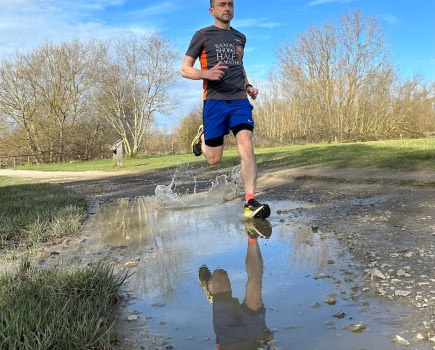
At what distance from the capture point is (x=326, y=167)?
8891mm

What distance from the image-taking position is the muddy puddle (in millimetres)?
1672

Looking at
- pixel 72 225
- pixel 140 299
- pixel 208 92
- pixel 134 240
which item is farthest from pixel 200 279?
pixel 208 92

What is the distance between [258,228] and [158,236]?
85cm

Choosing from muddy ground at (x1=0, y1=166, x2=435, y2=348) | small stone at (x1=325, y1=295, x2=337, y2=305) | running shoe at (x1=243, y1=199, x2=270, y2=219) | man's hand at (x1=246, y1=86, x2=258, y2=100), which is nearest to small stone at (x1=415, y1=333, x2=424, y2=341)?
muddy ground at (x1=0, y1=166, x2=435, y2=348)

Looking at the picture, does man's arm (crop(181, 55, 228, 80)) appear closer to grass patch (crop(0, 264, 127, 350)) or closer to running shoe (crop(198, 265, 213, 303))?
running shoe (crop(198, 265, 213, 303))

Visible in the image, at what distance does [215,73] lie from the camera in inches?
154

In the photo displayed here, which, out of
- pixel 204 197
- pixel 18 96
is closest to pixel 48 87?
pixel 18 96

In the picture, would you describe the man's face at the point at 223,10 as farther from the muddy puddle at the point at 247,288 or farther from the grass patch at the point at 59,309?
the grass patch at the point at 59,309

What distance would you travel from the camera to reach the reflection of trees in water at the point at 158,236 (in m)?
2.42

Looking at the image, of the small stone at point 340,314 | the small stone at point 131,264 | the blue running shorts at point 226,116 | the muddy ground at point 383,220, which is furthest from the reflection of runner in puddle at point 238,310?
the blue running shorts at point 226,116

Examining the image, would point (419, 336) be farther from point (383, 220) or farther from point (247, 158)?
point (247, 158)

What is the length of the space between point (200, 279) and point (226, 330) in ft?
2.21

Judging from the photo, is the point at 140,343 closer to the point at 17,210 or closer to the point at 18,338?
the point at 18,338

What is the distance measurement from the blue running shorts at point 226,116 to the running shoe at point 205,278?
1943 millimetres
